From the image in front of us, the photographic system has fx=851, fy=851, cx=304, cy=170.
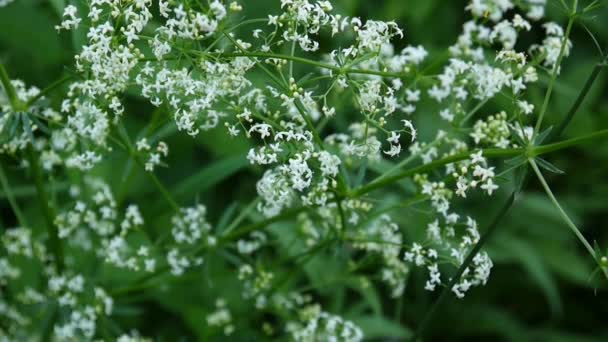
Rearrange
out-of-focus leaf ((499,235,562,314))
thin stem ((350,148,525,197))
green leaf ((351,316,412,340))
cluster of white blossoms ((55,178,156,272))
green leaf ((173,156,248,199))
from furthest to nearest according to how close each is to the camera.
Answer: out-of-focus leaf ((499,235,562,314))
green leaf ((351,316,412,340))
green leaf ((173,156,248,199))
cluster of white blossoms ((55,178,156,272))
thin stem ((350,148,525,197))

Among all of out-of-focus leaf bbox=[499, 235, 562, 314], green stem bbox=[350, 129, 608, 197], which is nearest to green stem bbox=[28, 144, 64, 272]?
green stem bbox=[350, 129, 608, 197]

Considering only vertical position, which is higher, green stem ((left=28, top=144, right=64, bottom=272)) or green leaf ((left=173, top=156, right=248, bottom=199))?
green leaf ((left=173, top=156, right=248, bottom=199))

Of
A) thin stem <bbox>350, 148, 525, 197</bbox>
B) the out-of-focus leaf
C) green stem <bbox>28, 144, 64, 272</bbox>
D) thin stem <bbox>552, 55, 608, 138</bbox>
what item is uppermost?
the out-of-focus leaf

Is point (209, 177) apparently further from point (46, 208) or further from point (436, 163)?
point (436, 163)

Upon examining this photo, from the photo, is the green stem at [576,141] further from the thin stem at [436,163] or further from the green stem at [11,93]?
the green stem at [11,93]

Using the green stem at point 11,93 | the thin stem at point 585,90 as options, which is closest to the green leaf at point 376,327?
the thin stem at point 585,90

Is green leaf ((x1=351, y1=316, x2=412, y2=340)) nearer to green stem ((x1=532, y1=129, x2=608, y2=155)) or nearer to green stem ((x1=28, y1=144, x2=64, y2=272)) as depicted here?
green stem ((x1=28, y1=144, x2=64, y2=272))

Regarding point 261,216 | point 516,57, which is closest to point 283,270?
point 261,216

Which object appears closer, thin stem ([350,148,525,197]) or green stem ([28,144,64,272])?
thin stem ([350,148,525,197])
